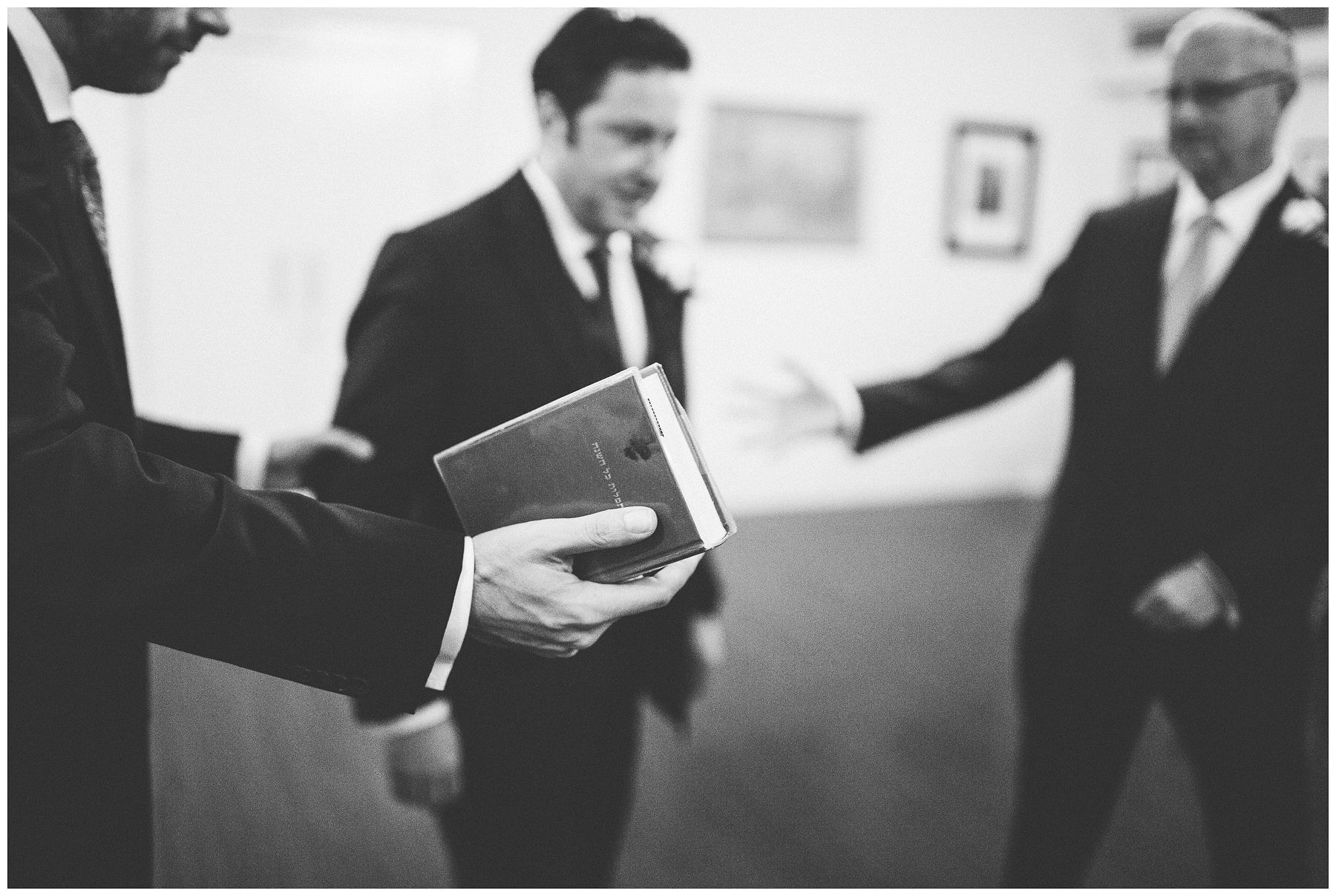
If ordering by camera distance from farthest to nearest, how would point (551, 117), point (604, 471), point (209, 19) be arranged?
point (551, 117), point (209, 19), point (604, 471)

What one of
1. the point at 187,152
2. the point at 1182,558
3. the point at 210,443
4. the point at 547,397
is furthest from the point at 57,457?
the point at 187,152

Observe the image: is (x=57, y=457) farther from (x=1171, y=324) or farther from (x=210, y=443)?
(x=1171, y=324)

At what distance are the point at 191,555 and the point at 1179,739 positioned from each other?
1594 millimetres

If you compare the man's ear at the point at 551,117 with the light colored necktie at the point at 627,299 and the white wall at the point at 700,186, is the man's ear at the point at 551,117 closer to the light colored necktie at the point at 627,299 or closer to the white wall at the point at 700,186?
the light colored necktie at the point at 627,299

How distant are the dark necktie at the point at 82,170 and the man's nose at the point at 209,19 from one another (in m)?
0.16

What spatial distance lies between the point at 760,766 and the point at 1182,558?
4.44ft

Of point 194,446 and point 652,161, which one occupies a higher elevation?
point 652,161

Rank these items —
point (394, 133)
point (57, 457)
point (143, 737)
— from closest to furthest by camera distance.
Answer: point (57, 457)
point (143, 737)
point (394, 133)

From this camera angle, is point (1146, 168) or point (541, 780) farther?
point (1146, 168)

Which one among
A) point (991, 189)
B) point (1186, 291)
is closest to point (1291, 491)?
point (1186, 291)

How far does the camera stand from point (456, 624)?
77 centimetres

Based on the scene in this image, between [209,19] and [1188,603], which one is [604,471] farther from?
[1188,603]

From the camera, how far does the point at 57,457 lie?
674 millimetres

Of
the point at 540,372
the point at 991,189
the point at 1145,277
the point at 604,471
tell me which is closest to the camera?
the point at 604,471
